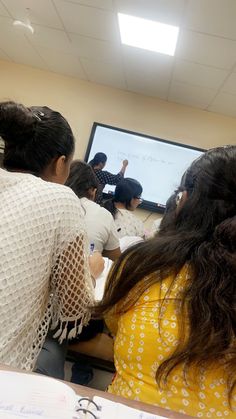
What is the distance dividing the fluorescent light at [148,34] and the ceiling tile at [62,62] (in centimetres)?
91

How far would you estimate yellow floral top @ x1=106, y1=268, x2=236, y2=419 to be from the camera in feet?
1.97

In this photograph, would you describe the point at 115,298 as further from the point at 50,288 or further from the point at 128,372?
the point at 50,288

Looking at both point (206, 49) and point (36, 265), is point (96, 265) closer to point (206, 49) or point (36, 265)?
point (36, 265)

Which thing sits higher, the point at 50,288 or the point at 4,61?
the point at 4,61

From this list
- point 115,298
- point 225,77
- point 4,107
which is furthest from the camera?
point 225,77

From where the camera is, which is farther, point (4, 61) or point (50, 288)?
point (4, 61)

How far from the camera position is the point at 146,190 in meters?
4.33

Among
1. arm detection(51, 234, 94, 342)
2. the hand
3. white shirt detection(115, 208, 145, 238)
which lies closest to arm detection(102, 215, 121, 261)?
the hand

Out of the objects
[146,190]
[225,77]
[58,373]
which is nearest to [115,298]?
[58,373]

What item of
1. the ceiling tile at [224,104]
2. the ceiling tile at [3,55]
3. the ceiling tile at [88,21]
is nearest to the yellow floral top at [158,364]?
the ceiling tile at [88,21]

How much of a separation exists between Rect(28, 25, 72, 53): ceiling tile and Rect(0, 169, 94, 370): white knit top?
9.02ft

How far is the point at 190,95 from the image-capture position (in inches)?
152

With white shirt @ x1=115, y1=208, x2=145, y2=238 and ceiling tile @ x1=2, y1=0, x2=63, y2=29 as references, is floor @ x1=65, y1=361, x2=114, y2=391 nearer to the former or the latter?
white shirt @ x1=115, y1=208, x2=145, y2=238

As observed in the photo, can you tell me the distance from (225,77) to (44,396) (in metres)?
3.33
